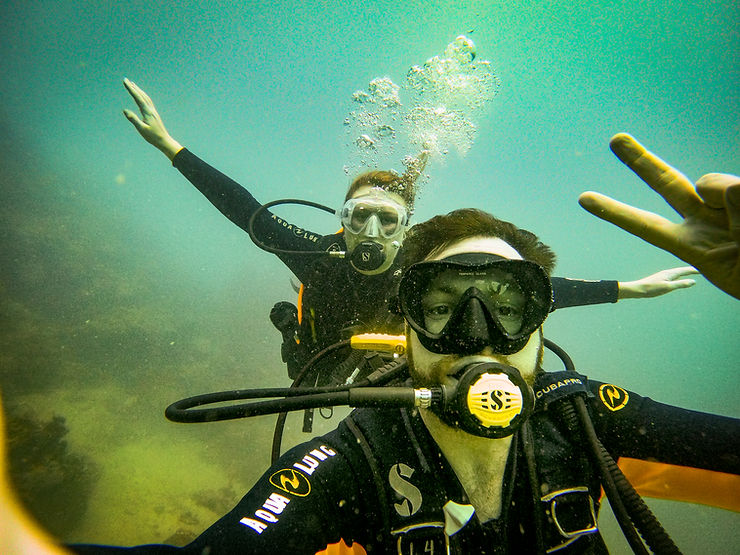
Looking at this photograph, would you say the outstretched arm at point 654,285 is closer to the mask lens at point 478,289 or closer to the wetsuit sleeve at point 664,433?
the wetsuit sleeve at point 664,433

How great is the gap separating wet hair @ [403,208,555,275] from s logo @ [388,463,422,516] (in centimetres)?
132

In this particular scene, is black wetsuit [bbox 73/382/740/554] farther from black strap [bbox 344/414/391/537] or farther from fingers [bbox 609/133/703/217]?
fingers [bbox 609/133/703/217]

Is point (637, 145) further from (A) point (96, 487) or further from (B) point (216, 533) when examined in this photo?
(A) point (96, 487)

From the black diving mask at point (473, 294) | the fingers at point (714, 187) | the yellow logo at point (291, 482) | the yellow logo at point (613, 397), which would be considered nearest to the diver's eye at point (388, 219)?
the black diving mask at point (473, 294)

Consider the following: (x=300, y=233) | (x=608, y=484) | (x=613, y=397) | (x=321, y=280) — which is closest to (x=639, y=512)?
(x=608, y=484)

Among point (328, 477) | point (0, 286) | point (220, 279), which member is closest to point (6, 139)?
point (220, 279)

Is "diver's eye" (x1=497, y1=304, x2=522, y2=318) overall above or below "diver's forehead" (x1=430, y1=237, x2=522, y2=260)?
below

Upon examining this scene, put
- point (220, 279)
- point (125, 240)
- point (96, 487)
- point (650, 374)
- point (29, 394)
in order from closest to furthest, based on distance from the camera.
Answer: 1. point (96, 487)
2. point (29, 394)
3. point (125, 240)
4. point (220, 279)
5. point (650, 374)

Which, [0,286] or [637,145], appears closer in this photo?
[637,145]

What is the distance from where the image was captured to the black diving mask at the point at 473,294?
5.87 feet

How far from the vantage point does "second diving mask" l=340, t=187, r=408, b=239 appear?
4262 mm

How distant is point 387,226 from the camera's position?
169 inches

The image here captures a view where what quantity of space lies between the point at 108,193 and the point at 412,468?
61819 millimetres

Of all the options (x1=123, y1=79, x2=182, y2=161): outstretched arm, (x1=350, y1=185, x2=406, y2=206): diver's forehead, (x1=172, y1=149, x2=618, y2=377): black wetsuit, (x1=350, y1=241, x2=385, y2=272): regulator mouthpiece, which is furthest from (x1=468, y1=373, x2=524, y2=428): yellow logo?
(x1=123, y1=79, x2=182, y2=161): outstretched arm
